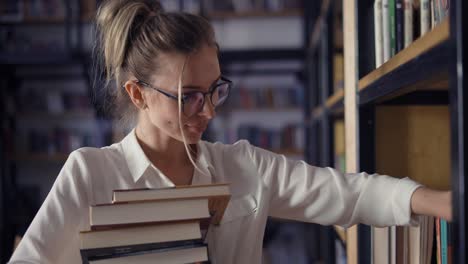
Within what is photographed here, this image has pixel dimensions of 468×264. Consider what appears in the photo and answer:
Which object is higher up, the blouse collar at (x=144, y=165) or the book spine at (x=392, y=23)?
the book spine at (x=392, y=23)

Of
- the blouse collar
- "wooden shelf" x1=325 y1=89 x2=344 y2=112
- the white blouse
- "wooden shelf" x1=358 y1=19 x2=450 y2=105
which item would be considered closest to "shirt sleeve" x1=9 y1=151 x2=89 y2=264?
the white blouse

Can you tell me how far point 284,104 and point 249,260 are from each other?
369cm

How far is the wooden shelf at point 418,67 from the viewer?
66 centimetres

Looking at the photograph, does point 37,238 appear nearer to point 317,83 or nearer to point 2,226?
point 317,83

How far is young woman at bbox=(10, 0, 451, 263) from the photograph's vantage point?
1089 mm

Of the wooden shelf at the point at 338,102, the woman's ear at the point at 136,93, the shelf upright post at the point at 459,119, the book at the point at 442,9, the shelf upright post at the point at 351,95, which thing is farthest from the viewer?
the wooden shelf at the point at 338,102

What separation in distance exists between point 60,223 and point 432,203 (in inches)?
28.1

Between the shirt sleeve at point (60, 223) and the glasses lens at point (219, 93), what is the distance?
33 cm

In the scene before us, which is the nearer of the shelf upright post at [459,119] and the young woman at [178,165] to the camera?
the shelf upright post at [459,119]

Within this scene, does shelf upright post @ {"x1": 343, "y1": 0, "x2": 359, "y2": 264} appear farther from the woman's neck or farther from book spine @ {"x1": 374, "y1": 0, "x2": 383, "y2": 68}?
the woman's neck

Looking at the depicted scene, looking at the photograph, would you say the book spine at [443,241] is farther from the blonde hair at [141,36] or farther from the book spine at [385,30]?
the blonde hair at [141,36]

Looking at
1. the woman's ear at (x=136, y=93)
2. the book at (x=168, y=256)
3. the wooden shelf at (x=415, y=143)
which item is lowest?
the book at (x=168, y=256)

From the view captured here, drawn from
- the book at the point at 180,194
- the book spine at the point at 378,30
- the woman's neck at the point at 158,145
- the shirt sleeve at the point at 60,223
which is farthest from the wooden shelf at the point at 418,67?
the shirt sleeve at the point at 60,223

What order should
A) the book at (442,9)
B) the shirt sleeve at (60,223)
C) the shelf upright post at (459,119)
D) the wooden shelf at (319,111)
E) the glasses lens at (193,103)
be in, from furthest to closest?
1. the wooden shelf at (319,111)
2. the glasses lens at (193,103)
3. the shirt sleeve at (60,223)
4. the book at (442,9)
5. the shelf upright post at (459,119)
